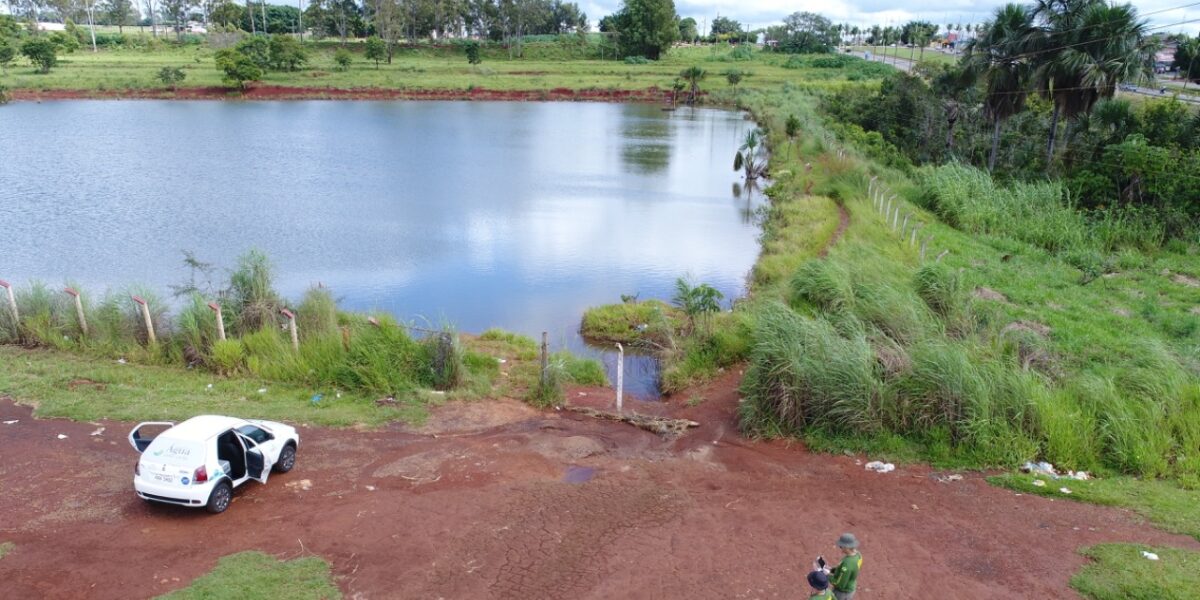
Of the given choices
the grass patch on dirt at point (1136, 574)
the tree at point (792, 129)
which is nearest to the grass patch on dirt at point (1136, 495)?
the grass patch on dirt at point (1136, 574)

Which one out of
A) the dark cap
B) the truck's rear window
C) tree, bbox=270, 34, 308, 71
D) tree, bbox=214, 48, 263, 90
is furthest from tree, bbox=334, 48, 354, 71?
the dark cap

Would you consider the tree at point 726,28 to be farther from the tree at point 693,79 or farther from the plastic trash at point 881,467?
the plastic trash at point 881,467

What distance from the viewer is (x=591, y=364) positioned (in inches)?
672

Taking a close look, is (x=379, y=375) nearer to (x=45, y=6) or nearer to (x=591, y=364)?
(x=591, y=364)

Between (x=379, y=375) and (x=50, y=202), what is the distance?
24.1m

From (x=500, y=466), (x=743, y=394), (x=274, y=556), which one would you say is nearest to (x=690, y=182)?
(x=743, y=394)

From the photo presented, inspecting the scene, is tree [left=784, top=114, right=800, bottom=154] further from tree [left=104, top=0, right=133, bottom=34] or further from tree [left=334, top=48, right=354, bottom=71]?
tree [left=104, top=0, right=133, bottom=34]

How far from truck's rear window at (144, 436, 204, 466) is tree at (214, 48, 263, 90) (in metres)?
73.6

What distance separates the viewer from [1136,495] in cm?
1050

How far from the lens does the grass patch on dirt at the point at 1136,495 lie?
9711 mm

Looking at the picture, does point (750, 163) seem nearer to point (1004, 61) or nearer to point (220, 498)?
point (1004, 61)

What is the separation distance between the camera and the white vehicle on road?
970 centimetres

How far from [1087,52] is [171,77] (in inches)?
2958

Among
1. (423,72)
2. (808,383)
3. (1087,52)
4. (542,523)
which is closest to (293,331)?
(542,523)
